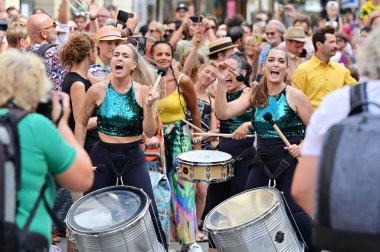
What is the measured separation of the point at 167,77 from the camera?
8.56m

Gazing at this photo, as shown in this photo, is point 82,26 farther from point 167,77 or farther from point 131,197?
point 131,197

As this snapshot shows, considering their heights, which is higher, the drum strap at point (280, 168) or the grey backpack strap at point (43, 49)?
the grey backpack strap at point (43, 49)

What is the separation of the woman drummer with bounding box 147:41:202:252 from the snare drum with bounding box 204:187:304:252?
1.91m

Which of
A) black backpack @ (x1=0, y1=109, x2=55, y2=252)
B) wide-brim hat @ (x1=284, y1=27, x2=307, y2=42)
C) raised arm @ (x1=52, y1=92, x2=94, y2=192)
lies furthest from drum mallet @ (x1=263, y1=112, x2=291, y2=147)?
wide-brim hat @ (x1=284, y1=27, x2=307, y2=42)

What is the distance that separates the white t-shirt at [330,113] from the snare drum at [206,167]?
11.4 ft

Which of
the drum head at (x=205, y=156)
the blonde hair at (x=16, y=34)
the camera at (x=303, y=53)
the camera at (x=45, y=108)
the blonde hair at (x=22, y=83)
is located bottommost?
the drum head at (x=205, y=156)

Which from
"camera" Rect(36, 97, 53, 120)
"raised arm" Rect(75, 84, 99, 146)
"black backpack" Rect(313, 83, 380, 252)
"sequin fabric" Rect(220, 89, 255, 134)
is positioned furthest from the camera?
"sequin fabric" Rect(220, 89, 255, 134)

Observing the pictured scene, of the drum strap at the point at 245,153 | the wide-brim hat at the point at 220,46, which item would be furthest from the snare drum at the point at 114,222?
the wide-brim hat at the point at 220,46

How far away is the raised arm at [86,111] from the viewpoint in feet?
23.2

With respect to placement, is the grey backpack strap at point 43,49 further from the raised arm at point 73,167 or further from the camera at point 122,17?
the raised arm at point 73,167

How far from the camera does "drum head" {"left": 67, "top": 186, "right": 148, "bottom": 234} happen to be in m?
6.15

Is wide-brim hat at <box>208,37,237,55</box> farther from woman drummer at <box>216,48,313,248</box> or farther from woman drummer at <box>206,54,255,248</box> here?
woman drummer at <box>216,48,313,248</box>

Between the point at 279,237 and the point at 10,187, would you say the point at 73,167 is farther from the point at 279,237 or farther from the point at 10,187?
the point at 279,237

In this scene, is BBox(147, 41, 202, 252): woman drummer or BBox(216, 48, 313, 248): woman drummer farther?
BBox(147, 41, 202, 252): woman drummer
